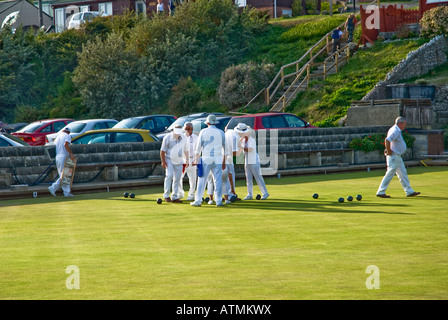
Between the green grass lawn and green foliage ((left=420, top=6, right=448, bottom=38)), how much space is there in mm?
23584

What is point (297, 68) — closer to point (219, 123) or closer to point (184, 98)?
point (184, 98)

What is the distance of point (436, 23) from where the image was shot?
38.2 meters

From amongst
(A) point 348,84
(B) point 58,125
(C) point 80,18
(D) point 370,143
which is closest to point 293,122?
(D) point 370,143

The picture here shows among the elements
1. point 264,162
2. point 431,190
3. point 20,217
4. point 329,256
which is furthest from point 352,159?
point 329,256

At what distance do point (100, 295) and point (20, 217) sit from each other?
310 inches

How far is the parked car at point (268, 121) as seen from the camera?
2356 centimetres

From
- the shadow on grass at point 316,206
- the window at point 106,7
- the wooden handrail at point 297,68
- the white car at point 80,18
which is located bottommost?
the shadow on grass at point 316,206

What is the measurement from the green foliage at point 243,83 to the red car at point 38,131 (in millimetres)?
11855

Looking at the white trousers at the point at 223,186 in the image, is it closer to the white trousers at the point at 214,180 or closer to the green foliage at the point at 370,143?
the white trousers at the point at 214,180

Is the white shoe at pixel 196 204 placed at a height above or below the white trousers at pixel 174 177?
below

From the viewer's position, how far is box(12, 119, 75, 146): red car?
29281mm

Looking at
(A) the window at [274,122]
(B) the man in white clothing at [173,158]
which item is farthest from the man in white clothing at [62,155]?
(A) the window at [274,122]

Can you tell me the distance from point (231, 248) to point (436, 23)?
104 feet

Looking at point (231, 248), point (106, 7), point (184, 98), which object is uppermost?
point (106, 7)
